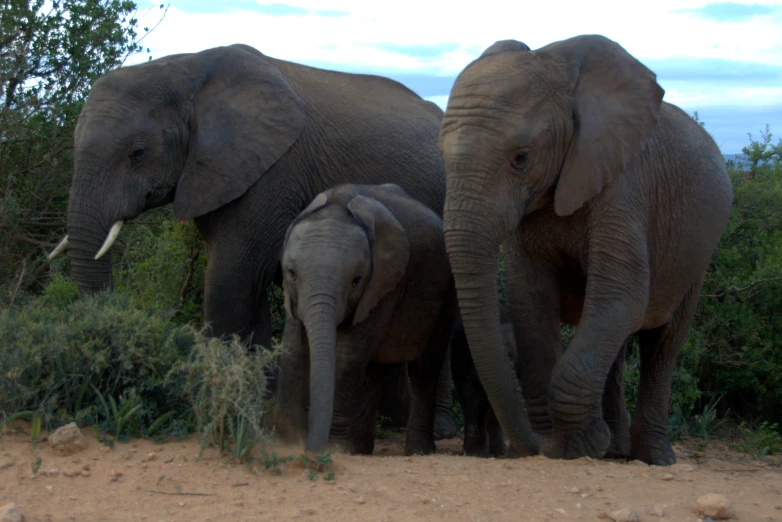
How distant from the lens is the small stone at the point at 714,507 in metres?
4.37

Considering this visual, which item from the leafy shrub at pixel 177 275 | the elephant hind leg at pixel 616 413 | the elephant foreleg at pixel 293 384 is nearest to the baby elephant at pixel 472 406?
the elephant hind leg at pixel 616 413

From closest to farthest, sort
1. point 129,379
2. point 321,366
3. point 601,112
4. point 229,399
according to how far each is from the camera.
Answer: point 229,399 < point 321,366 < point 129,379 < point 601,112

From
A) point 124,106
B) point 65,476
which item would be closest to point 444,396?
point 124,106

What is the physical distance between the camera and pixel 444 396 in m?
7.97

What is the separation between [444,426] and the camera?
25.7 feet

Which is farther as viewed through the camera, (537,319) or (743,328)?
(743,328)

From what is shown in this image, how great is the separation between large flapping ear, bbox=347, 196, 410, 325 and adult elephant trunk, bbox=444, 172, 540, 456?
1.75ft

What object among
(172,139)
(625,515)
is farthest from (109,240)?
(625,515)

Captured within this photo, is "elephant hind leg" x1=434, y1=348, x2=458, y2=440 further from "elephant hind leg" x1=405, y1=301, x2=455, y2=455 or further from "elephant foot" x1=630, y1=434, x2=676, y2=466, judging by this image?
"elephant foot" x1=630, y1=434, x2=676, y2=466

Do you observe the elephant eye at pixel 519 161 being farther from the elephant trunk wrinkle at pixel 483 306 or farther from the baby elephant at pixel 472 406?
the baby elephant at pixel 472 406

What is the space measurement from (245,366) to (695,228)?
2.93 meters

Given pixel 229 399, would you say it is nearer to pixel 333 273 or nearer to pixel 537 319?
pixel 333 273

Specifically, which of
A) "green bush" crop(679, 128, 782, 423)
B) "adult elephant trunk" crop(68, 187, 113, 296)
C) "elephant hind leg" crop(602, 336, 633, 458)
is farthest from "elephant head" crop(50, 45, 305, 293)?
"green bush" crop(679, 128, 782, 423)

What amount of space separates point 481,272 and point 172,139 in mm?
2470
